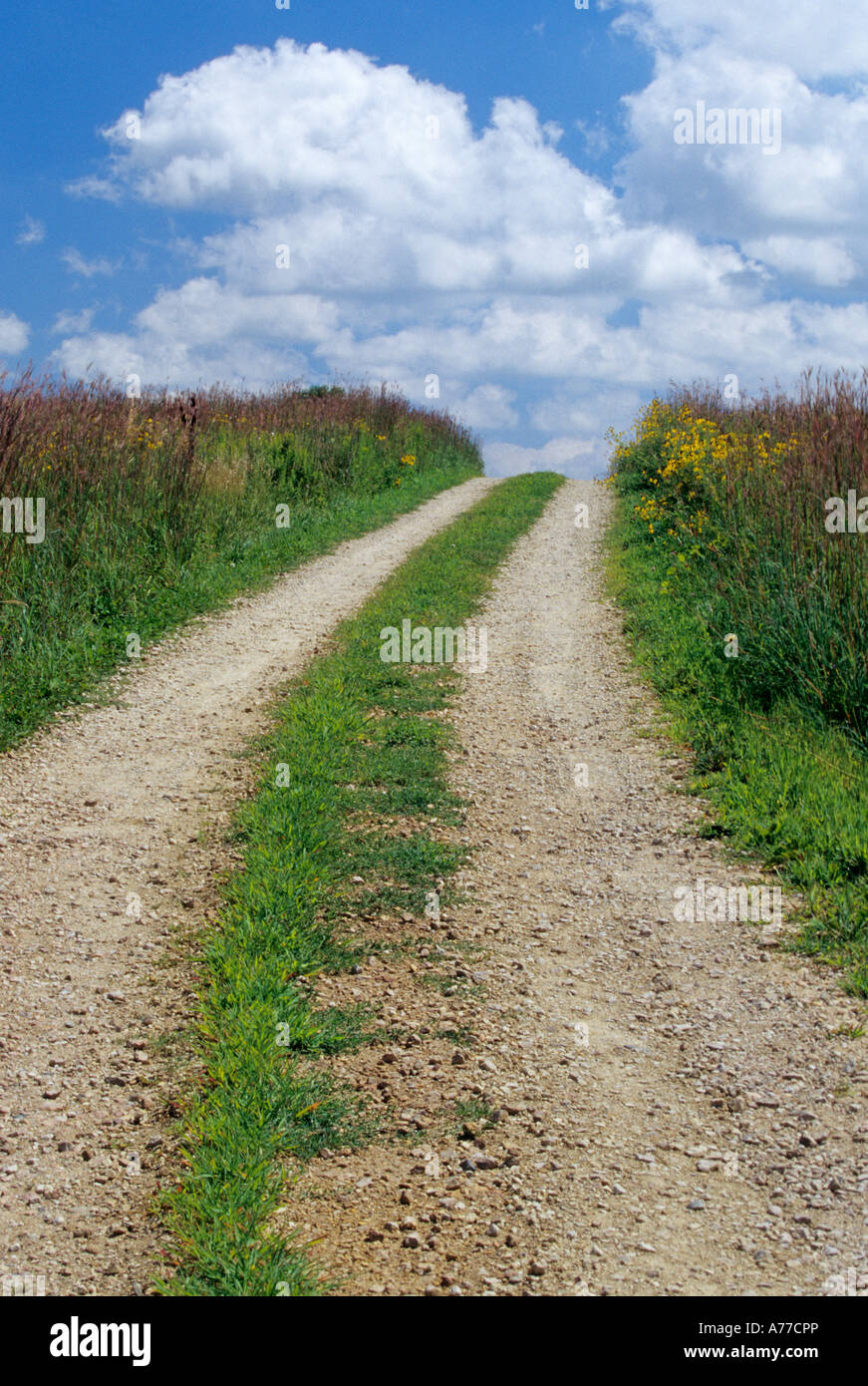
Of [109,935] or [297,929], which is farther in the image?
[109,935]

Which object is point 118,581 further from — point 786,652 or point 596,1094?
point 596,1094

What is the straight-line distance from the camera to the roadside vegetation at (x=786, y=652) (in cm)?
539

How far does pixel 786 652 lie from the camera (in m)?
7.51

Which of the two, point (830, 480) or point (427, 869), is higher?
point (830, 480)

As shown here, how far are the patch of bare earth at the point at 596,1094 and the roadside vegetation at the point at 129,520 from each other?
4214mm

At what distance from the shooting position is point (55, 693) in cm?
808

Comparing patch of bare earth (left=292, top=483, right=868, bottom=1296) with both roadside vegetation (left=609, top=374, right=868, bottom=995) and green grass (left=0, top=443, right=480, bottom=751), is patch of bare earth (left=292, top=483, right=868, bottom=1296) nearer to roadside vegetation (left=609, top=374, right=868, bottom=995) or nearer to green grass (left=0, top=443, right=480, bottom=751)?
roadside vegetation (left=609, top=374, right=868, bottom=995)

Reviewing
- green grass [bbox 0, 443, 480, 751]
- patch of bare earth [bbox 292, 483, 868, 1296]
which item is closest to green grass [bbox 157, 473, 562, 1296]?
patch of bare earth [bbox 292, 483, 868, 1296]

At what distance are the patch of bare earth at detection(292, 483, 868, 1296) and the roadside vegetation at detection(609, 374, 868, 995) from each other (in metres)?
0.34

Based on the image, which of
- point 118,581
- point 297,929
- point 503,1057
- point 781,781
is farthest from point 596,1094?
point 118,581

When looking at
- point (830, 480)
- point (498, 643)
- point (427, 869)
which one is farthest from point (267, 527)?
point (427, 869)

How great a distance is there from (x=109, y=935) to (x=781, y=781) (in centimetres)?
394
